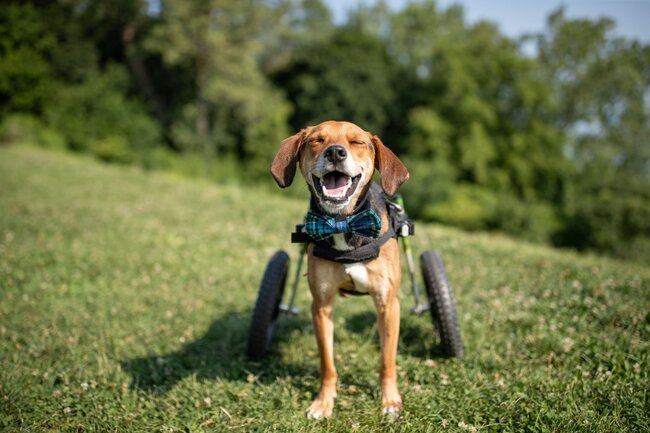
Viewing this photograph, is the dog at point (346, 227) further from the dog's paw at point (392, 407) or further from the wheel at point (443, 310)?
the wheel at point (443, 310)

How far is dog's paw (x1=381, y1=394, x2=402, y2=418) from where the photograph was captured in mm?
3721

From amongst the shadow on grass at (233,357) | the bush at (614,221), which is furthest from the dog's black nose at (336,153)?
the bush at (614,221)

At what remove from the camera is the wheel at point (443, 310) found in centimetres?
448

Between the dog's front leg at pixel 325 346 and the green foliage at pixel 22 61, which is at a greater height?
the green foliage at pixel 22 61

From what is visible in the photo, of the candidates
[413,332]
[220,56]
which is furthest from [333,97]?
[413,332]

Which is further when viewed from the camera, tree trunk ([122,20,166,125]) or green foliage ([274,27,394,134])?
tree trunk ([122,20,166,125])

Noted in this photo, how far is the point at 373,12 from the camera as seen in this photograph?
153 feet

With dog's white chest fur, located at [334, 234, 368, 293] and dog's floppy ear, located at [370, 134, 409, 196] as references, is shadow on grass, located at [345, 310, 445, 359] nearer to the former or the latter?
dog's white chest fur, located at [334, 234, 368, 293]

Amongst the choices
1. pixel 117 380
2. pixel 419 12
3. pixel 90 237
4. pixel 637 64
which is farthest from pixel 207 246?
pixel 419 12

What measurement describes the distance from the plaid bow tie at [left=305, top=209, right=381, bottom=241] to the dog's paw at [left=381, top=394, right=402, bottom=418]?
4.80 ft

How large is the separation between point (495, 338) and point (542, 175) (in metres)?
35.7

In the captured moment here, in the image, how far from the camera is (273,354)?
495 cm

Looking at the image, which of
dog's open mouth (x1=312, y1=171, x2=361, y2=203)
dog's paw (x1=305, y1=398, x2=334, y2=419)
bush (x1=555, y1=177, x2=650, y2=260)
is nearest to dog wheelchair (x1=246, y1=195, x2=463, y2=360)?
dog's open mouth (x1=312, y1=171, x2=361, y2=203)

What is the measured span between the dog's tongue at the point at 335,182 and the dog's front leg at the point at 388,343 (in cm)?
103
